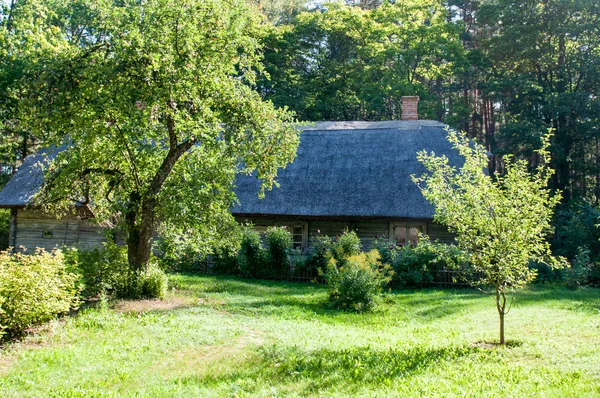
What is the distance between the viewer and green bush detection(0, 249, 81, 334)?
915 centimetres

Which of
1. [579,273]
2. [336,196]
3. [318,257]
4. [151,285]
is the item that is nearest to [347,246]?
[318,257]

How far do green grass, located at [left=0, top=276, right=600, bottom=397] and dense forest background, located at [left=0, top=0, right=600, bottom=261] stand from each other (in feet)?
45.1

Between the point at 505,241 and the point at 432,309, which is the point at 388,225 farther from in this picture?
the point at 505,241

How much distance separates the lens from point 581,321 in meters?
11.7

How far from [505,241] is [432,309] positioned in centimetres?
555

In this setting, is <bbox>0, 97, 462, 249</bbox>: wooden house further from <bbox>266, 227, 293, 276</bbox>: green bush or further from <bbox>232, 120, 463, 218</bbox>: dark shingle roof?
<bbox>266, 227, 293, 276</bbox>: green bush

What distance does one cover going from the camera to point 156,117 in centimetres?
1295

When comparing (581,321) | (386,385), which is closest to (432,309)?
(581,321)

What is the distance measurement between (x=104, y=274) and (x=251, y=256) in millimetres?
6880

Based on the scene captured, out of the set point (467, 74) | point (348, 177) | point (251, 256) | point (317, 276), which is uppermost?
point (467, 74)

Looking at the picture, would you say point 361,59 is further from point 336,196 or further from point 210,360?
point 210,360

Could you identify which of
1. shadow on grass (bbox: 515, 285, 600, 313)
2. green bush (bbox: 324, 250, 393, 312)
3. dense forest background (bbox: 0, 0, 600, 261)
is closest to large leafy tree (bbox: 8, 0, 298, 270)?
green bush (bbox: 324, 250, 393, 312)

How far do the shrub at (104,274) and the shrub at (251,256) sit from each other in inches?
237

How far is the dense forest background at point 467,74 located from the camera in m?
28.1
